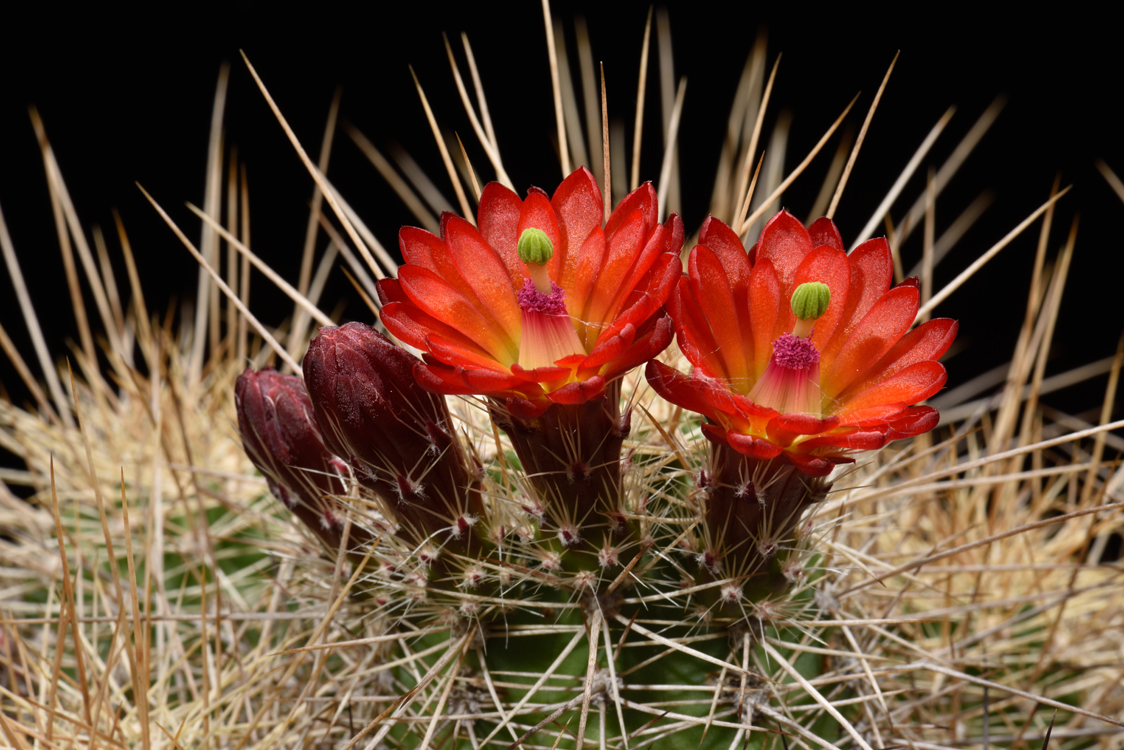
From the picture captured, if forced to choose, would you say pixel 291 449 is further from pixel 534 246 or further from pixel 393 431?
pixel 534 246

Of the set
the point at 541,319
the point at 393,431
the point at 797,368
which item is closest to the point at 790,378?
the point at 797,368

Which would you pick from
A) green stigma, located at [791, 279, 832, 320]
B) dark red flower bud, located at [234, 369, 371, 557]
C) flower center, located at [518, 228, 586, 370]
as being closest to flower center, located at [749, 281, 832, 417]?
green stigma, located at [791, 279, 832, 320]

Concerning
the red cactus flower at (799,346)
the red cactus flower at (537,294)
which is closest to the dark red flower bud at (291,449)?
the red cactus flower at (537,294)

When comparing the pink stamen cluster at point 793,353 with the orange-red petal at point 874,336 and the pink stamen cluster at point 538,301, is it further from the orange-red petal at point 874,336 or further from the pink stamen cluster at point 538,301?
the pink stamen cluster at point 538,301

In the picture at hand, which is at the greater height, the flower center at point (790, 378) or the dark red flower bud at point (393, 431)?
the flower center at point (790, 378)

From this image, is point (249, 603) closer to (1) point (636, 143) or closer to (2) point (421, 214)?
(2) point (421, 214)

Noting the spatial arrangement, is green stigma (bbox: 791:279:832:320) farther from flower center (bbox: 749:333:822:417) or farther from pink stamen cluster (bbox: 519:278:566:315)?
pink stamen cluster (bbox: 519:278:566:315)
